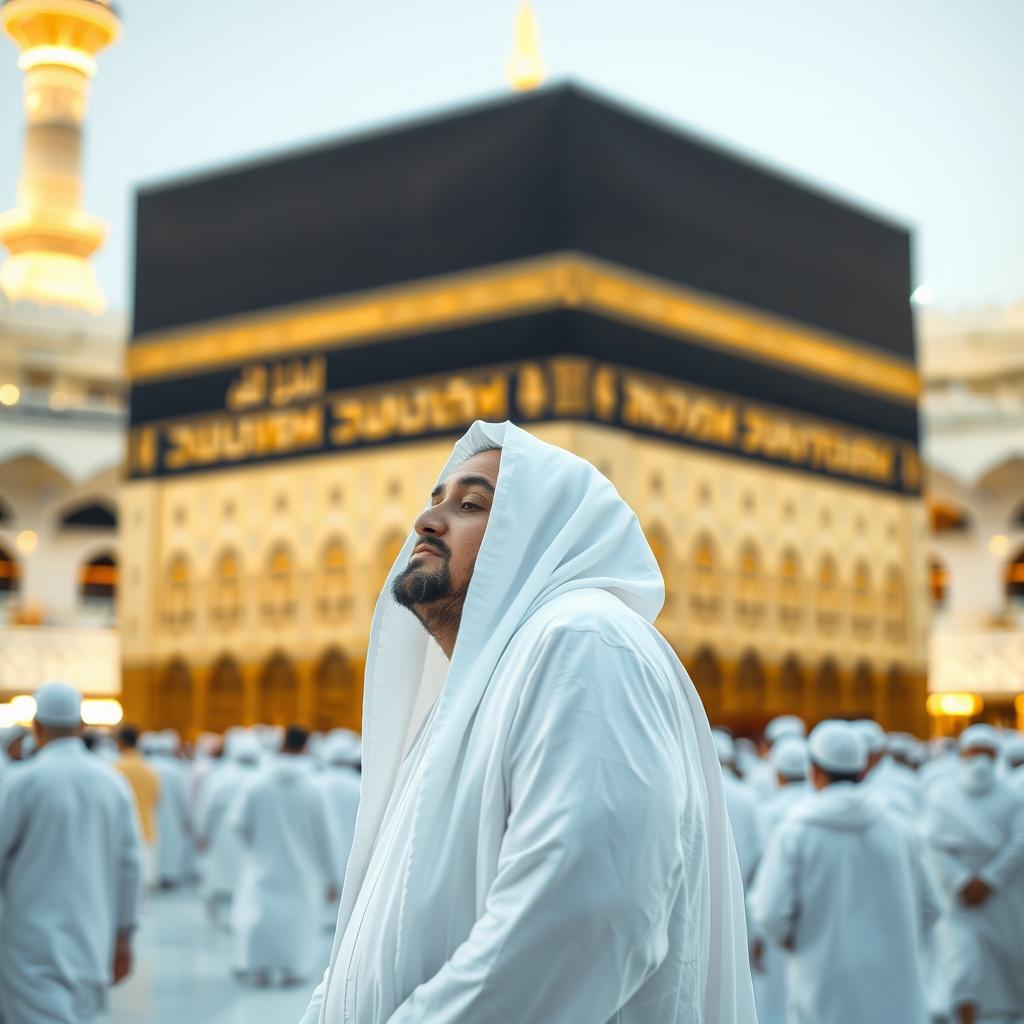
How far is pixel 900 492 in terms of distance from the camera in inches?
811

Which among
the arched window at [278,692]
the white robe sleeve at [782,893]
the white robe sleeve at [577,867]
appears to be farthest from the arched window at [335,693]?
the white robe sleeve at [577,867]

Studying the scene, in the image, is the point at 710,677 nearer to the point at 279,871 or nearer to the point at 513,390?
the point at 513,390

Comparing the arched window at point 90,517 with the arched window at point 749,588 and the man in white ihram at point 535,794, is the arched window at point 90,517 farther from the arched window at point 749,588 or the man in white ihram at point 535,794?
the man in white ihram at point 535,794

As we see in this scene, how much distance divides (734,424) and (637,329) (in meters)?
2.01

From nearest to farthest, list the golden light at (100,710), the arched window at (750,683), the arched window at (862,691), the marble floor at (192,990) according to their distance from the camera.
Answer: the marble floor at (192,990)
the arched window at (750,683)
the arched window at (862,691)
the golden light at (100,710)

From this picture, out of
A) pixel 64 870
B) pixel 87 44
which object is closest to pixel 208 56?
pixel 87 44

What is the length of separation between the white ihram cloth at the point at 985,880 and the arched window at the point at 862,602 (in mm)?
14696

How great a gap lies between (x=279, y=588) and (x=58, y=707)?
14191mm

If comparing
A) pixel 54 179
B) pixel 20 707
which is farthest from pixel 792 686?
pixel 54 179

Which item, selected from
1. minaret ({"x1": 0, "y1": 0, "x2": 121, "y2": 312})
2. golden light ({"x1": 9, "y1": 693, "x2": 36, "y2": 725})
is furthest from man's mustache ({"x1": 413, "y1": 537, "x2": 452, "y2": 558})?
minaret ({"x1": 0, "y1": 0, "x2": 121, "y2": 312})

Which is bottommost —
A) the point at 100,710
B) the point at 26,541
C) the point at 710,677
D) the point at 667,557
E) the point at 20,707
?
the point at 100,710

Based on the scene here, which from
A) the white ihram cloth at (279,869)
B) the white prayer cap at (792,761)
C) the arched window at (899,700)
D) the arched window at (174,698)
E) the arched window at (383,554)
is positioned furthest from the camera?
the arched window at (899,700)

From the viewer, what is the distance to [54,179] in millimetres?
31578

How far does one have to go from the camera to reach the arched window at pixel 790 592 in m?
18.5
